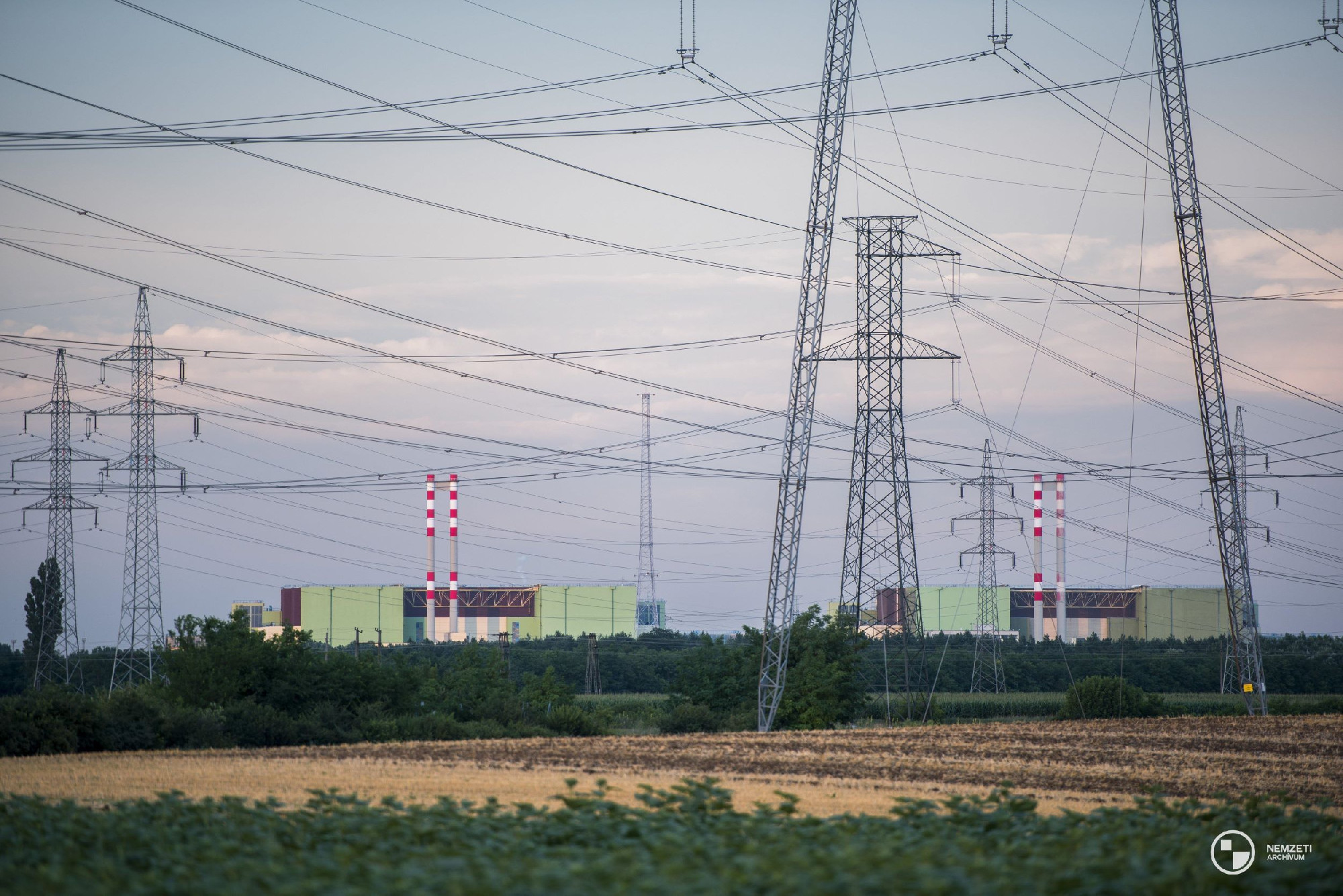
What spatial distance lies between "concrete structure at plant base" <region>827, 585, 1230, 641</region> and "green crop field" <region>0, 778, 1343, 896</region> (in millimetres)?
104570

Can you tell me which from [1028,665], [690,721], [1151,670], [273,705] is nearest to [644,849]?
[273,705]

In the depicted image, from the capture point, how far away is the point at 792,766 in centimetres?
2883

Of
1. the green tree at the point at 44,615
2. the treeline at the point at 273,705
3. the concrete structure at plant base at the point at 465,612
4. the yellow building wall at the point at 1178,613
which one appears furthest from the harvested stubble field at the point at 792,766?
the yellow building wall at the point at 1178,613

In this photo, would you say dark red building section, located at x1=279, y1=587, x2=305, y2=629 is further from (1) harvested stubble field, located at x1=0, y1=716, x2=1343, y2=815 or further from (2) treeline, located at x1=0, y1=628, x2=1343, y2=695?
(1) harvested stubble field, located at x1=0, y1=716, x2=1343, y2=815

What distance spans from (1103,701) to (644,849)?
44.0m

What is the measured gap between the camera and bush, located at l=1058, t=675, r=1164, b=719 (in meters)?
50.4

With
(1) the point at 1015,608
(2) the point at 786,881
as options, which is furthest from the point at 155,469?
(1) the point at 1015,608

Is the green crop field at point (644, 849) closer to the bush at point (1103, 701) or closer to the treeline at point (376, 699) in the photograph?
the treeline at point (376, 699)

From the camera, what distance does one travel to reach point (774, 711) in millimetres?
41000

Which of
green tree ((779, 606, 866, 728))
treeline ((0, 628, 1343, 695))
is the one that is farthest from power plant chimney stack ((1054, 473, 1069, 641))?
green tree ((779, 606, 866, 728))

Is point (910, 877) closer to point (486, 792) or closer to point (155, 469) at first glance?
point (486, 792)

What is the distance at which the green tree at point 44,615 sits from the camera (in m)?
67.5

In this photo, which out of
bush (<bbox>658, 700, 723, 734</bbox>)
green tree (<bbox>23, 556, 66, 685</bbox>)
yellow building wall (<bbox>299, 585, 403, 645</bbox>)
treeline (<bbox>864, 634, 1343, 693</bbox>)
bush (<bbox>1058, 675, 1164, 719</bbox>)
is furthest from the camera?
yellow building wall (<bbox>299, 585, 403, 645</bbox>)

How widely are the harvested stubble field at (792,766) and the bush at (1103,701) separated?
1031 centimetres
